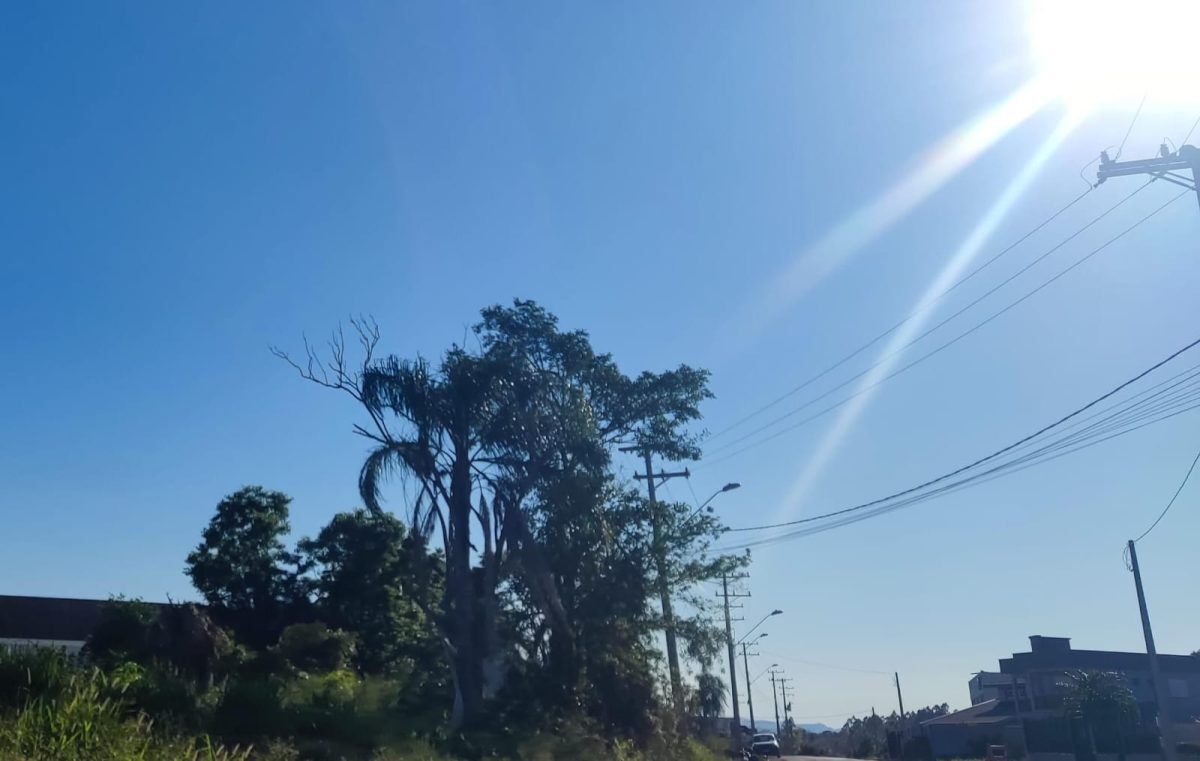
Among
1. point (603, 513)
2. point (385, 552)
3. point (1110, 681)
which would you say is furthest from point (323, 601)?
point (1110, 681)

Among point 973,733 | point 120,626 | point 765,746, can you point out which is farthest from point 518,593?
point 973,733

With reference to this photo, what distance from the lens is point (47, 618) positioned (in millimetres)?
40844

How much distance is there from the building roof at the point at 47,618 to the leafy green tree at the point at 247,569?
6.99 meters

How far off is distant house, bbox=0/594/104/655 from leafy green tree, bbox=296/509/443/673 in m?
9.86

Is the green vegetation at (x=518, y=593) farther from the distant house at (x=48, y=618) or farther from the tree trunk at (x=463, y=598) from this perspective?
the distant house at (x=48, y=618)

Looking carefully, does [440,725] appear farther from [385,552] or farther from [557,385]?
[385,552]

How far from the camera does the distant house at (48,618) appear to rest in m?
39.6

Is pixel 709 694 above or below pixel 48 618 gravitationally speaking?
below

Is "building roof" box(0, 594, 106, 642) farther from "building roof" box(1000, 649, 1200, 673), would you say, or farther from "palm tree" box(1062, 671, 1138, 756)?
"building roof" box(1000, 649, 1200, 673)

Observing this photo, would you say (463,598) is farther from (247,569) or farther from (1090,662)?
(1090,662)

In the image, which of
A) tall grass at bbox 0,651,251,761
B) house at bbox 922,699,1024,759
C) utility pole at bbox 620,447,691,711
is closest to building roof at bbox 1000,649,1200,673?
house at bbox 922,699,1024,759

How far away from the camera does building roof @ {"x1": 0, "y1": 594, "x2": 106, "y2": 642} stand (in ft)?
130

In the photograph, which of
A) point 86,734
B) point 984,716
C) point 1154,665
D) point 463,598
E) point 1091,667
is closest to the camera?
point 86,734

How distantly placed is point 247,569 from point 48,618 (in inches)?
427
